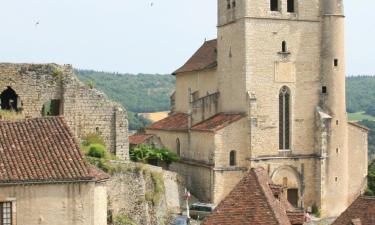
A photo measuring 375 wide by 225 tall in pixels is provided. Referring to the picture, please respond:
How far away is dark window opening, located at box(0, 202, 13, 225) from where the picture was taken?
22.7m

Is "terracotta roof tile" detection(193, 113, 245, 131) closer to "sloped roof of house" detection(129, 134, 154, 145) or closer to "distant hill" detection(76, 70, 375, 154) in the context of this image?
"sloped roof of house" detection(129, 134, 154, 145)

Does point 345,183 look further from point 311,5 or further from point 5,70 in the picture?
point 5,70

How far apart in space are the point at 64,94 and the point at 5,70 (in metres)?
3.40

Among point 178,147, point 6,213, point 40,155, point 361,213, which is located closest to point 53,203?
point 6,213

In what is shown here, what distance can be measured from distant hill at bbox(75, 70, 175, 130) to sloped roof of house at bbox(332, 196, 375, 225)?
99356mm

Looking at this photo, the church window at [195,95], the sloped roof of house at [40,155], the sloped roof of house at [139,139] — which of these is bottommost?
the sloped roof of house at [139,139]

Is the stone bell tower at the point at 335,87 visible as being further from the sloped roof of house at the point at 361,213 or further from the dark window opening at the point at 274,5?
the sloped roof of house at the point at 361,213

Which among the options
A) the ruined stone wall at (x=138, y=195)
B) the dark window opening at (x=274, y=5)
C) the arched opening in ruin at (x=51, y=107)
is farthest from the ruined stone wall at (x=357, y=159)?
the arched opening in ruin at (x=51, y=107)

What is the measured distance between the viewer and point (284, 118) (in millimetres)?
53219

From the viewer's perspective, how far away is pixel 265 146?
171 ft

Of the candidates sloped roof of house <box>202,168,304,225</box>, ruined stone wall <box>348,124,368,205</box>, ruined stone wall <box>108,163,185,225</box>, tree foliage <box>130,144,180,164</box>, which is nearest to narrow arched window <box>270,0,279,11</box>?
ruined stone wall <box>348,124,368,205</box>

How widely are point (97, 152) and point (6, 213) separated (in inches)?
619

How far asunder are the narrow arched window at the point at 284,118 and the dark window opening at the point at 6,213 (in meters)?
32.4

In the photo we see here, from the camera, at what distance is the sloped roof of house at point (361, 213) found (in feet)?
77.0
